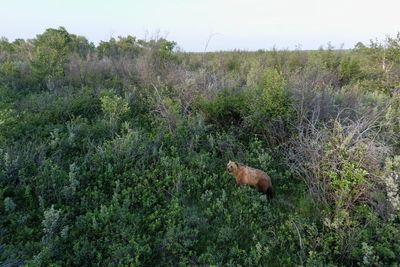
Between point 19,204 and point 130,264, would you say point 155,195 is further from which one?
point 19,204

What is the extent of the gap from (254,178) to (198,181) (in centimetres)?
69

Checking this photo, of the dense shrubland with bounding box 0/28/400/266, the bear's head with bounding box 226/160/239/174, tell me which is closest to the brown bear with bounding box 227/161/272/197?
the bear's head with bounding box 226/160/239/174

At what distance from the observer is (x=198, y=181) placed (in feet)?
13.9

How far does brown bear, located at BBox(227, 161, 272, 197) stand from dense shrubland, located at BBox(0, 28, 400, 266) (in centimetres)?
15

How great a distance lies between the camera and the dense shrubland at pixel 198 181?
10.2ft

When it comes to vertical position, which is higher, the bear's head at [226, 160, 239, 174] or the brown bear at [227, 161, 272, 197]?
the bear's head at [226, 160, 239, 174]

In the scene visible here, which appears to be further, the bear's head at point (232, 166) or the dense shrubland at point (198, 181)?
the bear's head at point (232, 166)

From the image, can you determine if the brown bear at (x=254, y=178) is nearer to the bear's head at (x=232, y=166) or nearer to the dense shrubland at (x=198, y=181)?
the bear's head at (x=232, y=166)

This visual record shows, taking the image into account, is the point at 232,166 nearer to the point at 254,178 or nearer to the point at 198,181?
the point at 254,178

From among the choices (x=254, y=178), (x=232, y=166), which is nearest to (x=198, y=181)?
(x=232, y=166)

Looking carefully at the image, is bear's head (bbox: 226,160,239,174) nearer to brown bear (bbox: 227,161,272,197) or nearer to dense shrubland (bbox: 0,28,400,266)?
brown bear (bbox: 227,161,272,197)

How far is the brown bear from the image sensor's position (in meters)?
4.05

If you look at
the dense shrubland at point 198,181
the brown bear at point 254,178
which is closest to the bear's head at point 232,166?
the brown bear at point 254,178

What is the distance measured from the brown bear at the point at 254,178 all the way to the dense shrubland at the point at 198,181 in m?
0.15
